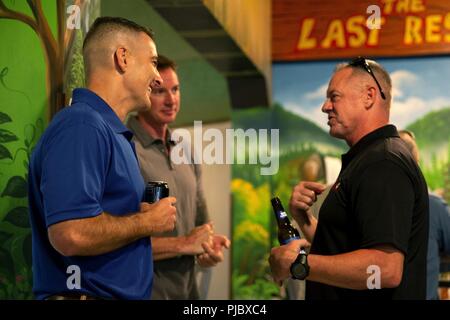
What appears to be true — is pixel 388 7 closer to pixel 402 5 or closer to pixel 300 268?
pixel 402 5

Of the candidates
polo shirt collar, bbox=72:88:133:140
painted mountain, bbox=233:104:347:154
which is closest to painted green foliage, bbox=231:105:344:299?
painted mountain, bbox=233:104:347:154

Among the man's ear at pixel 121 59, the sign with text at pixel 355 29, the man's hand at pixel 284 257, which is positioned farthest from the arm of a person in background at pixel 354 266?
the sign with text at pixel 355 29

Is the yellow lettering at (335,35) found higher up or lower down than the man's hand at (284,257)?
higher up

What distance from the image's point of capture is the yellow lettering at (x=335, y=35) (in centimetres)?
537

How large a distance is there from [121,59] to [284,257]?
725 mm

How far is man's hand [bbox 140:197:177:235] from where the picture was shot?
180cm

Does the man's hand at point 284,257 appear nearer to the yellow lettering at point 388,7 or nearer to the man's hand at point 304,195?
the man's hand at point 304,195

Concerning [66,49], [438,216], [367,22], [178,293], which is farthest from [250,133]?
[66,49]

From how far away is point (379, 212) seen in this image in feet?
6.20

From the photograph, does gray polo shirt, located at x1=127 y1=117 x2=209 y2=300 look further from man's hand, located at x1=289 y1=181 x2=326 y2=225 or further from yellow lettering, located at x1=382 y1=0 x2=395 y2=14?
yellow lettering, located at x1=382 y1=0 x2=395 y2=14

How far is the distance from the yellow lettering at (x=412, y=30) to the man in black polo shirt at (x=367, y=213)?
3194mm

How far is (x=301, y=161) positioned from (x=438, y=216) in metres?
2.19

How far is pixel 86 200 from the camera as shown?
1.70 meters
